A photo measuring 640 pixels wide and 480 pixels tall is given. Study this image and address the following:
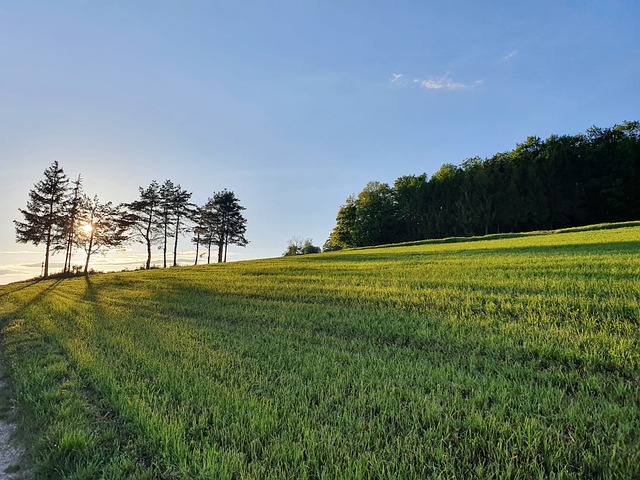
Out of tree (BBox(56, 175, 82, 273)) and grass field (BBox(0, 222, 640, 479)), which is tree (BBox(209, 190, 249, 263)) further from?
grass field (BBox(0, 222, 640, 479))

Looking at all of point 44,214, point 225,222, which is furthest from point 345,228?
point 44,214

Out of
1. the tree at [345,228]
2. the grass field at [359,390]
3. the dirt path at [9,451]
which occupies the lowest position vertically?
the dirt path at [9,451]

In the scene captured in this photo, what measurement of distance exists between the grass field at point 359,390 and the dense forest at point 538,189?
46.5 meters

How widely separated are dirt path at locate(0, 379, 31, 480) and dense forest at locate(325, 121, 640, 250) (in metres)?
54.8

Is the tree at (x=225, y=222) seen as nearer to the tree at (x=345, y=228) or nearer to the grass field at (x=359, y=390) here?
the tree at (x=345, y=228)

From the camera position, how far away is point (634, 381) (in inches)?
149

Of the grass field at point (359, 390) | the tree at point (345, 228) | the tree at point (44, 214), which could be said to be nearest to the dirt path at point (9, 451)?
the grass field at point (359, 390)

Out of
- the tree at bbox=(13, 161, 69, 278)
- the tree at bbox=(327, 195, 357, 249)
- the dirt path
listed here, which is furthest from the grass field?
the tree at bbox=(327, 195, 357, 249)

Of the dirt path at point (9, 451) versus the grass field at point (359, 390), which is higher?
the grass field at point (359, 390)

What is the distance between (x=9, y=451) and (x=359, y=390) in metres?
3.85

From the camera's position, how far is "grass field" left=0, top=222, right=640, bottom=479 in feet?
9.04

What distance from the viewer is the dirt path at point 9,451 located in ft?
10.6

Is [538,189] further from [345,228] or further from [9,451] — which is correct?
[9,451]

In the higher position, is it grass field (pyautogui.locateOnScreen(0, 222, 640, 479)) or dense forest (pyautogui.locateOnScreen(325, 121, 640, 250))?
dense forest (pyautogui.locateOnScreen(325, 121, 640, 250))
